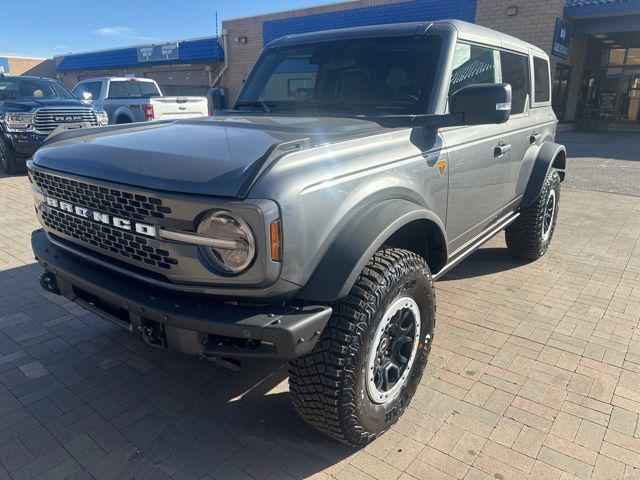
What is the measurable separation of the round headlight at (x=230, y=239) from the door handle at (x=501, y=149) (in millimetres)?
2461

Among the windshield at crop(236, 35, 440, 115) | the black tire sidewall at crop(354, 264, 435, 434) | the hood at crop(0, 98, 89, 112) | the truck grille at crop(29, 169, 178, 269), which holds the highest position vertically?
the windshield at crop(236, 35, 440, 115)

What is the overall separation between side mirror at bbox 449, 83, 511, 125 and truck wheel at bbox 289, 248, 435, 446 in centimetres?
89

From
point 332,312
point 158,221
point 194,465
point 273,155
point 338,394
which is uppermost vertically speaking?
point 273,155

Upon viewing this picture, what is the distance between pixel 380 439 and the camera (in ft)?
8.30

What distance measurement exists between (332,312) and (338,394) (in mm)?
366

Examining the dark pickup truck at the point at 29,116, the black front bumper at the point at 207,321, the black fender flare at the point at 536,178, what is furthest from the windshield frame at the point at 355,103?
the dark pickup truck at the point at 29,116

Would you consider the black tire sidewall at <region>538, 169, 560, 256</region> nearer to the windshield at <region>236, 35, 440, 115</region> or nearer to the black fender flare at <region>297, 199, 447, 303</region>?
the windshield at <region>236, 35, 440, 115</region>

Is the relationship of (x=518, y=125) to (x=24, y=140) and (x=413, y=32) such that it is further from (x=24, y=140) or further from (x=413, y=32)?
(x=24, y=140)

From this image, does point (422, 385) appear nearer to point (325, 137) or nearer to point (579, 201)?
point (325, 137)

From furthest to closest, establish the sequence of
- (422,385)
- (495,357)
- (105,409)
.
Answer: (495,357) → (422,385) → (105,409)

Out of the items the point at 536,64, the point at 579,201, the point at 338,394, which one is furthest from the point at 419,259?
the point at 579,201

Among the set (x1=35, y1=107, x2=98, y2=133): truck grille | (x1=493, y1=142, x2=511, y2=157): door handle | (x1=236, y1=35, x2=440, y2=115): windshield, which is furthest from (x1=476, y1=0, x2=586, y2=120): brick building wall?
(x1=236, y1=35, x2=440, y2=115): windshield

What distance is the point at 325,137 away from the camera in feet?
7.64

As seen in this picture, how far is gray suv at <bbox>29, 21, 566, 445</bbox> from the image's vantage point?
75.3 inches
